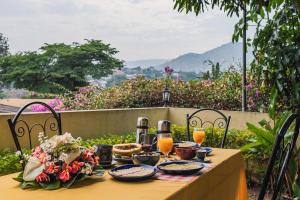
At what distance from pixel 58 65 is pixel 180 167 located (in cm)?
1569

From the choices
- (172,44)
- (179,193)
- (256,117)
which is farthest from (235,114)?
(172,44)

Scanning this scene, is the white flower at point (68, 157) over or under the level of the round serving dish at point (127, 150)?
over

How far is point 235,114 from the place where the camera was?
16.6ft

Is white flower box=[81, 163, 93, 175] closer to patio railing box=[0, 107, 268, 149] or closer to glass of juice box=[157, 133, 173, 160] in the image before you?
glass of juice box=[157, 133, 173, 160]

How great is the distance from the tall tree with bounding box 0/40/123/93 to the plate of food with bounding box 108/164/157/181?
14231mm

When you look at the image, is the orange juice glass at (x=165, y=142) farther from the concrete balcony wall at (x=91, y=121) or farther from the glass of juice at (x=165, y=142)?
the concrete balcony wall at (x=91, y=121)

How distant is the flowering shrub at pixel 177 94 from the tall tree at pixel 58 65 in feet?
30.6

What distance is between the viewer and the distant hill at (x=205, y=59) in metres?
6.74

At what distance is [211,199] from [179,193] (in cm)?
54

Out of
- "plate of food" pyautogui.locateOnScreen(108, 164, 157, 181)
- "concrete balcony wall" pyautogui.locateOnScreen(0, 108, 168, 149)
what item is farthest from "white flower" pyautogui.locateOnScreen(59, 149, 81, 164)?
"concrete balcony wall" pyautogui.locateOnScreen(0, 108, 168, 149)

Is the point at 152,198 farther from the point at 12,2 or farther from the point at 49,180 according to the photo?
the point at 12,2

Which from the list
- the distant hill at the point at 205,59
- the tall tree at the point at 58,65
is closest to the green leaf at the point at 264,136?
the distant hill at the point at 205,59

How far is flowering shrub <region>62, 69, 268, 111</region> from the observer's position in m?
6.20

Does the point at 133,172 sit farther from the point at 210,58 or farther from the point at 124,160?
the point at 210,58
